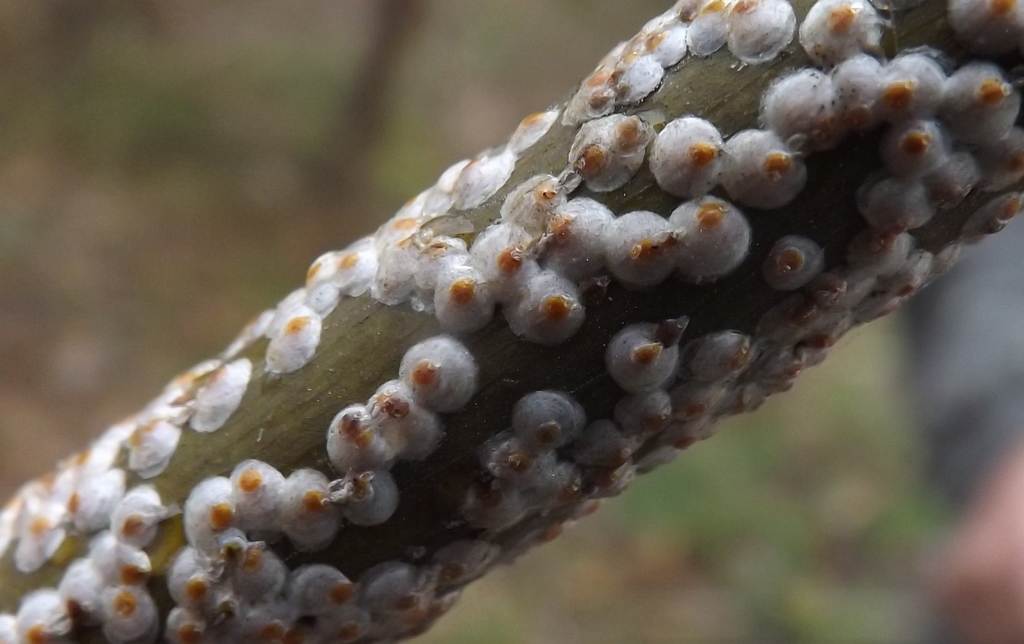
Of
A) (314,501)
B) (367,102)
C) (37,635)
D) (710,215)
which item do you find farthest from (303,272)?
(710,215)

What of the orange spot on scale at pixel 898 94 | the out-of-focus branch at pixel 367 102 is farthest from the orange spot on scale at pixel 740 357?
the out-of-focus branch at pixel 367 102

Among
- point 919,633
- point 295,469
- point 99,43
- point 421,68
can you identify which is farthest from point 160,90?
point 295,469

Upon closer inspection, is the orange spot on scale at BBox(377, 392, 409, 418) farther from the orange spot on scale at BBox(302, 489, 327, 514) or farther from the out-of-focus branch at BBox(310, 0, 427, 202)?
the out-of-focus branch at BBox(310, 0, 427, 202)

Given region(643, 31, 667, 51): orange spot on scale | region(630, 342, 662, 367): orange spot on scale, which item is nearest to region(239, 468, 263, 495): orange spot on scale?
region(630, 342, 662, 367): orange spot on scale

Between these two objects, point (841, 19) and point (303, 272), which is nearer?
point (841, 19)

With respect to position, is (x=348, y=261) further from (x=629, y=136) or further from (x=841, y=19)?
(x=841, y=19)
